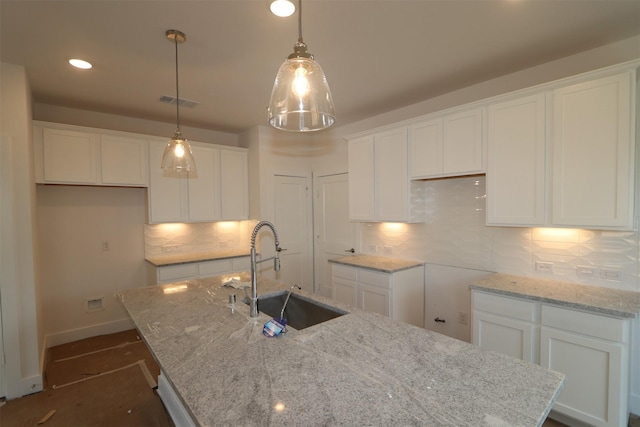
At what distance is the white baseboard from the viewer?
3.54 m

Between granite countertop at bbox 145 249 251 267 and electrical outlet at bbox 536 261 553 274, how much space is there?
11.1 feet

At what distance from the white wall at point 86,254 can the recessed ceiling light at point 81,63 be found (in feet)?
5.57

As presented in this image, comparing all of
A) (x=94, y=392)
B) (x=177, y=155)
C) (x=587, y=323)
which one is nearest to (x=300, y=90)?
(x=177, y=155)

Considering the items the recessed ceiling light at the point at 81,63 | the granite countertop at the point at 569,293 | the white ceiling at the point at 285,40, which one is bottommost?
the granite countertop at the point at 569,293

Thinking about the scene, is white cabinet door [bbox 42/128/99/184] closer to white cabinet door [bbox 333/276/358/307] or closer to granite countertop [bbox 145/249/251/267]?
granite countertop [bbox 145/249/251/267]

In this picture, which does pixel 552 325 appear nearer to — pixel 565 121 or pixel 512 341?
pixel 512 341

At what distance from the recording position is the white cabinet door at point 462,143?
2709 millimetres

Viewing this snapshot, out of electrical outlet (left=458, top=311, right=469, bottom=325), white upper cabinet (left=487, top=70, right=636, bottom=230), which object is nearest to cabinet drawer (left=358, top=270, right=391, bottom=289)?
electrical outlet (left=458, top=311, right=469, bottom=325)

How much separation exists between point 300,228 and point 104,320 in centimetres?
283

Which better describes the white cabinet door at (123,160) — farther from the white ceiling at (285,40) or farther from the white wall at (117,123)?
the white ceiling at (285,40)

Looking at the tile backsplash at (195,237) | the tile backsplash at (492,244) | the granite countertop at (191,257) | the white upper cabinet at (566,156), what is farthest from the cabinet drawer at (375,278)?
the tile backsplash at (195,237)

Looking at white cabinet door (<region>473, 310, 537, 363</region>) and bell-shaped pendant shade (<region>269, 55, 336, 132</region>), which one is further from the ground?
bell-shaped pendant shade (<region>269, 55, 336, 132</region>)

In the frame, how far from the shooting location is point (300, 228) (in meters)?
4.88

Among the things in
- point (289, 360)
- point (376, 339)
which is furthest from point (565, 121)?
point (289, 360)
